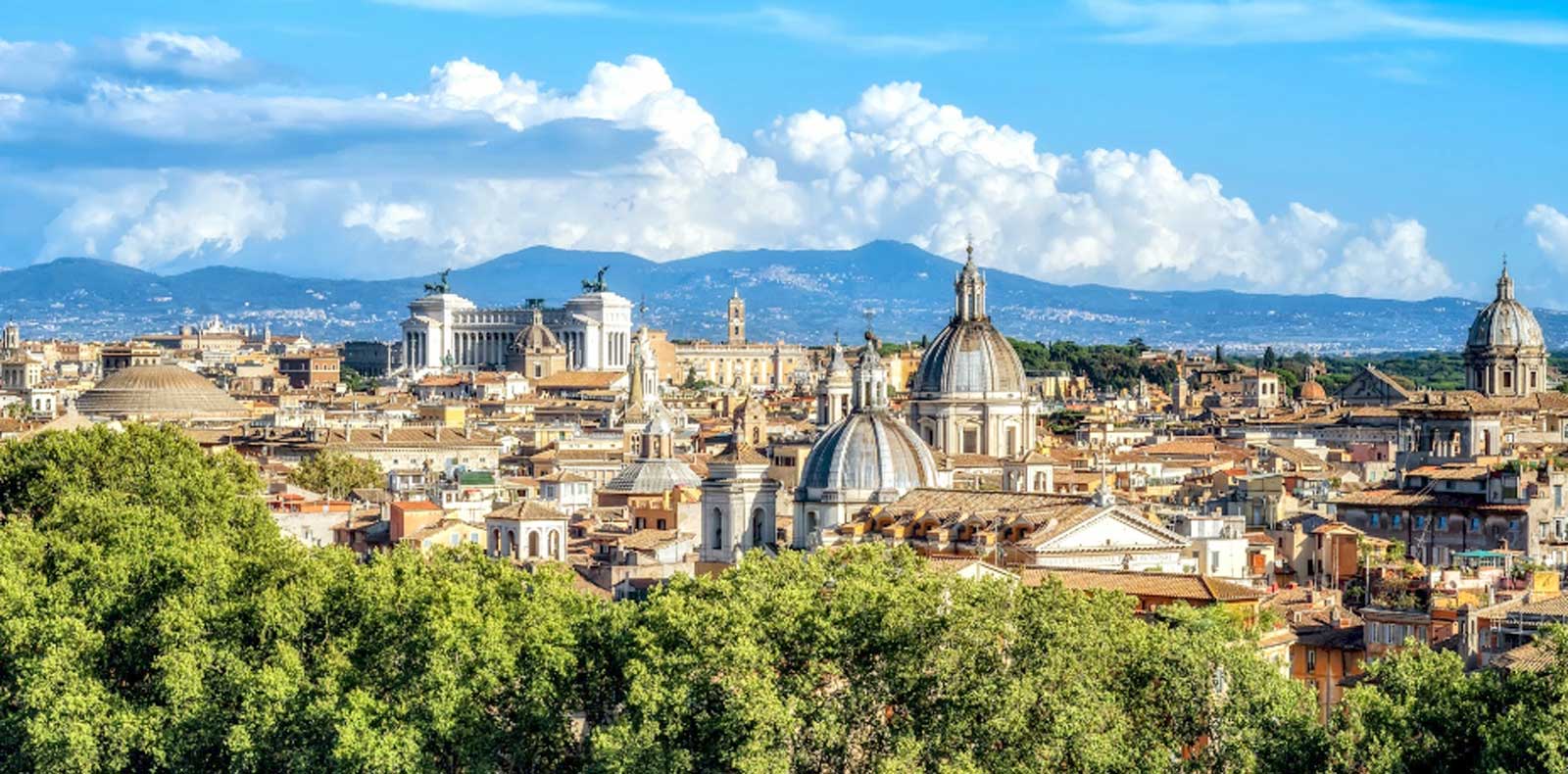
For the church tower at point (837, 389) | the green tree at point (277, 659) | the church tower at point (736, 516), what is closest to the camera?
the green tree at point (277, 659)

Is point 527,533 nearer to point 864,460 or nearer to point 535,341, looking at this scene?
point 864,460

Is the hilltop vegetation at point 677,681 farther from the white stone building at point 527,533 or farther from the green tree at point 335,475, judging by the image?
the green tree at point 335,475

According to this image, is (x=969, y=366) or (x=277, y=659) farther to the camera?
(x=969, y=366)

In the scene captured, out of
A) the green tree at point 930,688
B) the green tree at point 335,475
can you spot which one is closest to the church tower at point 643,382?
the green tree at point 335,475

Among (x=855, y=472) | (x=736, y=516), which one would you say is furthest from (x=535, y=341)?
(x=855, y=472)

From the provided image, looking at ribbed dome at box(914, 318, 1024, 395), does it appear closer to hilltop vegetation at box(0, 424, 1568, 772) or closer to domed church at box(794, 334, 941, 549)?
domed church at box(794, 334, 941, 549)

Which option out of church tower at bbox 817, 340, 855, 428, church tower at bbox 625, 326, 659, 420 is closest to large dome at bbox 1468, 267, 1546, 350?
church tower at bbox 625, 326, 659, 420
